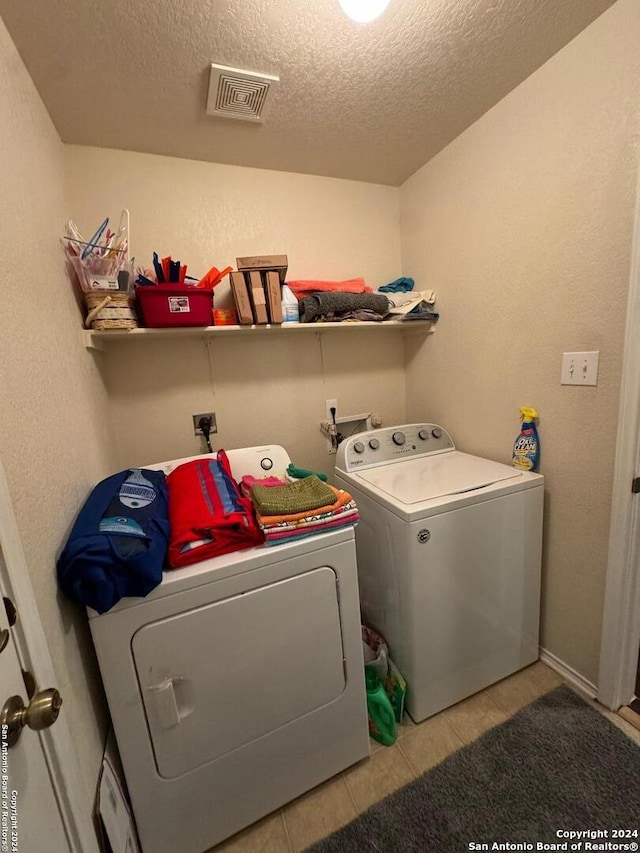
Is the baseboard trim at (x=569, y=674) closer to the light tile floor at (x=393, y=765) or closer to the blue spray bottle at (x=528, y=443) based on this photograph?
the light tile floor at (x=393, y=765)

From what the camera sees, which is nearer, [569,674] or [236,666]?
[236,666]

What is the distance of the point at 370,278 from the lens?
206 centimetres

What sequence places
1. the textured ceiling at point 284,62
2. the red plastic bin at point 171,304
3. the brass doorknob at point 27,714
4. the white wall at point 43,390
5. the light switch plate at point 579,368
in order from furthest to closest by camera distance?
1. the red plastic bin at point 171,304
2. the light switch plate at point 579,368
3. the textured ceiling at point 284,62
4. the white wall at point 43,390
5. the brass doorknob at point 27,714

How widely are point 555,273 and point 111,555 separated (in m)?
1.71

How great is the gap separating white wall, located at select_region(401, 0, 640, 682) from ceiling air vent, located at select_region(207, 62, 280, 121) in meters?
0.92

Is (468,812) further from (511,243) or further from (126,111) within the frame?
(126,111)

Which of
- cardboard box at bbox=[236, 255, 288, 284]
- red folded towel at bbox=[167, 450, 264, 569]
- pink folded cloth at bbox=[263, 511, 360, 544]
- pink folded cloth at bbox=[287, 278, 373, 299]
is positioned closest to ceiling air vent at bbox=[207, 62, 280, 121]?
cardboard box at bbox=[236, 255, 288, 284]

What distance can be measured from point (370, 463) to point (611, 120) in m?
1.46

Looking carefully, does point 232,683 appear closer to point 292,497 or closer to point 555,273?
point 292,497

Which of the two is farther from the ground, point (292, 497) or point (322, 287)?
point (322, 287)

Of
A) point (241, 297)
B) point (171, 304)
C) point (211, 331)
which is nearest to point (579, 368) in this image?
point (241, 297)

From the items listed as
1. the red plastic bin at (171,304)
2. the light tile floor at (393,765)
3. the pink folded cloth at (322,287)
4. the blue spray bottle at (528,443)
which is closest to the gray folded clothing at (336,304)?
the pink folded cloth at (322,287)

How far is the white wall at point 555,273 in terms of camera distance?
1.10 meters

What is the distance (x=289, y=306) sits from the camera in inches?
Answer: 64.4
